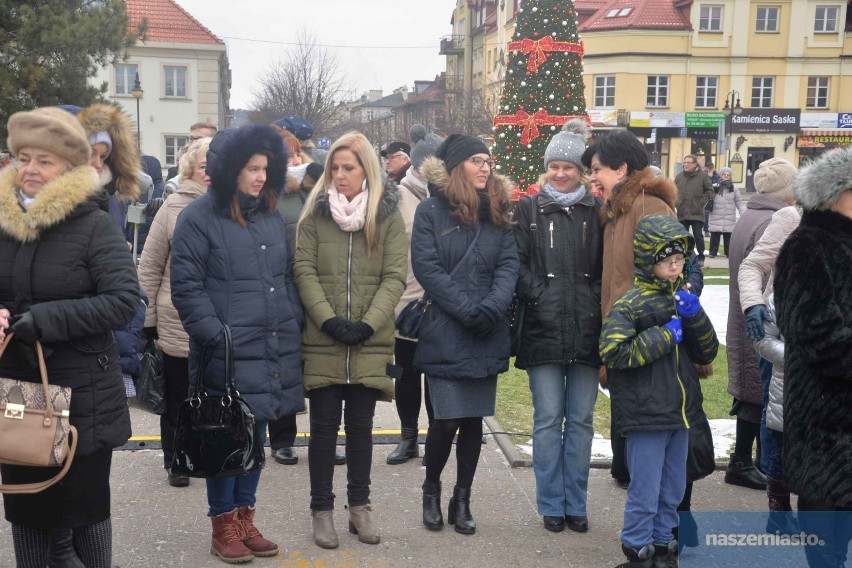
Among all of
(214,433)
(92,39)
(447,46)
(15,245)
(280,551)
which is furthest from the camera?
(447,46)

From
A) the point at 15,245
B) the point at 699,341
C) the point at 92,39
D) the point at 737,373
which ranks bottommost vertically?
the point at 737,373

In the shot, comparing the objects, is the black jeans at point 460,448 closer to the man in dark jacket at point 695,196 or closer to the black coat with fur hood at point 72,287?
the black coat with fur hood at point 72,287

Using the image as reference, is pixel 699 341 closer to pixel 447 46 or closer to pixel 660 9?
pixel 660 9

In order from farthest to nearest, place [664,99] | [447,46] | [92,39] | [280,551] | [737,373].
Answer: [447,46] → [664,99] → [92,39] → [737,373] → [280,551]

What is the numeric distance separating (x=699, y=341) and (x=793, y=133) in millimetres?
53943

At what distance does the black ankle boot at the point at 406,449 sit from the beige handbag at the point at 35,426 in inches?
120

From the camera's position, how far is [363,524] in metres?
4.80

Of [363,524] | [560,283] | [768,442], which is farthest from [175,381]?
[768,442]

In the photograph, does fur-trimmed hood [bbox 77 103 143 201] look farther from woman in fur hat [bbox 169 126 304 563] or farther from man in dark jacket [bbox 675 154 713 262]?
man in dark jacket [bbox 675 154 713 262]

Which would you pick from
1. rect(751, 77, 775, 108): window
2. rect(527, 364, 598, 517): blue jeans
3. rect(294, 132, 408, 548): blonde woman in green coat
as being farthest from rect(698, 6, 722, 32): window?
rect(294, 132, 408, 548): blonde woman in green coat

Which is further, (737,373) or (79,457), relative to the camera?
(737,373)

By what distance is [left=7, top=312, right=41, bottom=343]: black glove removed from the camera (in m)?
3.31

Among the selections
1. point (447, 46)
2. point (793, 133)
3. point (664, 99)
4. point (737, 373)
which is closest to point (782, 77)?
point (793, 133)

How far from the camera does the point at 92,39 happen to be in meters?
17.8
